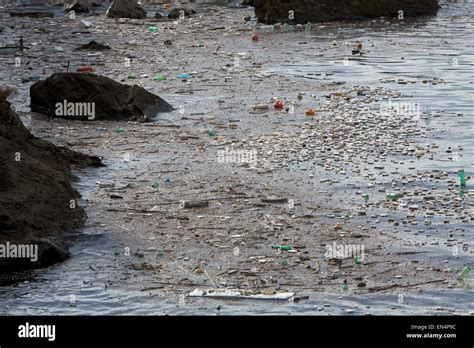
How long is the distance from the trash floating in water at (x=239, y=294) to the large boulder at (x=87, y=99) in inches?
246

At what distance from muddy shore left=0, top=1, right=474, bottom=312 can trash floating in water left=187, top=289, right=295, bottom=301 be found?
4.6 inches

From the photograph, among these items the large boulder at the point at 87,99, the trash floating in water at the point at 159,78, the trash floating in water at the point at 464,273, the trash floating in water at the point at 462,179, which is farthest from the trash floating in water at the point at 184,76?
the trash floating in water at the point at 464,273

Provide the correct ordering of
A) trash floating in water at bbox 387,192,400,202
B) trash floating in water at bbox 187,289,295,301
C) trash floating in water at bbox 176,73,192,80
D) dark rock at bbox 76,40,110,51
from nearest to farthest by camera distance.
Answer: trash floating in water at bbox 187,289,295,301 < trash floating in water at bbox 387,192,400,202 < trash floating in water at bbox 176,73,192,80 < dark rock at bbox 76,40,110,51

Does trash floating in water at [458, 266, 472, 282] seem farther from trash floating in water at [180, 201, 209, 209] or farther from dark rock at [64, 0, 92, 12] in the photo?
dark rock at [64, 0, 92, 12]

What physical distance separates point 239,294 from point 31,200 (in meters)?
2.16

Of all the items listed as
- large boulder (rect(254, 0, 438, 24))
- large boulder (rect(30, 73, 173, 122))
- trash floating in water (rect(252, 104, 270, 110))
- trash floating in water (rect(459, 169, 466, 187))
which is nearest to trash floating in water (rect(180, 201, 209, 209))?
trash floating in water (rect(459, 169, 466, 187))

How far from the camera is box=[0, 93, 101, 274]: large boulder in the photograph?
8.86 metres

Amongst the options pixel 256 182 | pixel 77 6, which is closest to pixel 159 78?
pixel 256 182

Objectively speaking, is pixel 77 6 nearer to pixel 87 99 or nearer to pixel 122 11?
pixel 122 11

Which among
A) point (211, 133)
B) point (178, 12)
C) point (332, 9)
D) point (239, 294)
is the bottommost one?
point (239, 294)

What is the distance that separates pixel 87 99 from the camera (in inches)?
568

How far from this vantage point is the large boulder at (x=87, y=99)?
14.4 meters
